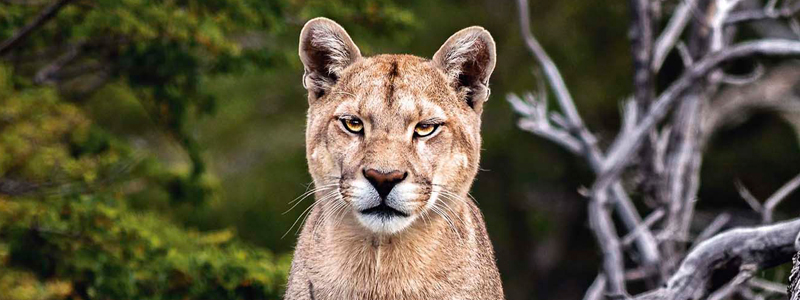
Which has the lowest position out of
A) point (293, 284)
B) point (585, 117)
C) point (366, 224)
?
point (585, 117)

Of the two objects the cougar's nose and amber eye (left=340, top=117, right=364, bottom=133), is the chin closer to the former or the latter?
the cougar's nose

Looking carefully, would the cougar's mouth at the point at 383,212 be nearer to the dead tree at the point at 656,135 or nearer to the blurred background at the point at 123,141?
the blurred background at the point at 123,141

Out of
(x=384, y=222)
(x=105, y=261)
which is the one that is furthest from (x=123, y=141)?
(x=384, y=222)

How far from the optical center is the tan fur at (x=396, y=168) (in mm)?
6094

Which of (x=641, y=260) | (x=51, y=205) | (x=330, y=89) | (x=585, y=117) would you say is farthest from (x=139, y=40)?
Answer: (x=585, y=117)

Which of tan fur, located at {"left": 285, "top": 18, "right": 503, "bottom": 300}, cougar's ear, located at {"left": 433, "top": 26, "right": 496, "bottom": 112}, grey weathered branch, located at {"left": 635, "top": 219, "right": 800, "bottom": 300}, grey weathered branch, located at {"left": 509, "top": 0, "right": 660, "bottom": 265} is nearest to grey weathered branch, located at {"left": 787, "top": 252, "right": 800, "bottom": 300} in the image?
grey weathered branch, located at {"left": 635, "top": 219, "right": 800, "bottom": 300}

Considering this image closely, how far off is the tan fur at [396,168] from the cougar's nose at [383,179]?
0.13 ft

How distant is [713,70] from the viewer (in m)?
9.24

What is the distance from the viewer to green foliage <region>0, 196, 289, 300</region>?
8961 millimetres

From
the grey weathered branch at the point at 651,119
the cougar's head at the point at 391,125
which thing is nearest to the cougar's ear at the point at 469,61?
the cougar's head at the point at 391,125

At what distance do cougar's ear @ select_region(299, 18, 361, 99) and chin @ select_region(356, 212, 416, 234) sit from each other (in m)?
0.92

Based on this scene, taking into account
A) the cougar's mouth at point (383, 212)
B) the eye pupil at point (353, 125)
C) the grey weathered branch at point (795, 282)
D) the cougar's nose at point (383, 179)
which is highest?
the eye pupil at point (353, 125)

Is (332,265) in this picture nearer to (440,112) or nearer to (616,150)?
(440,112)

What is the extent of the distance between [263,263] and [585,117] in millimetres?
10313
